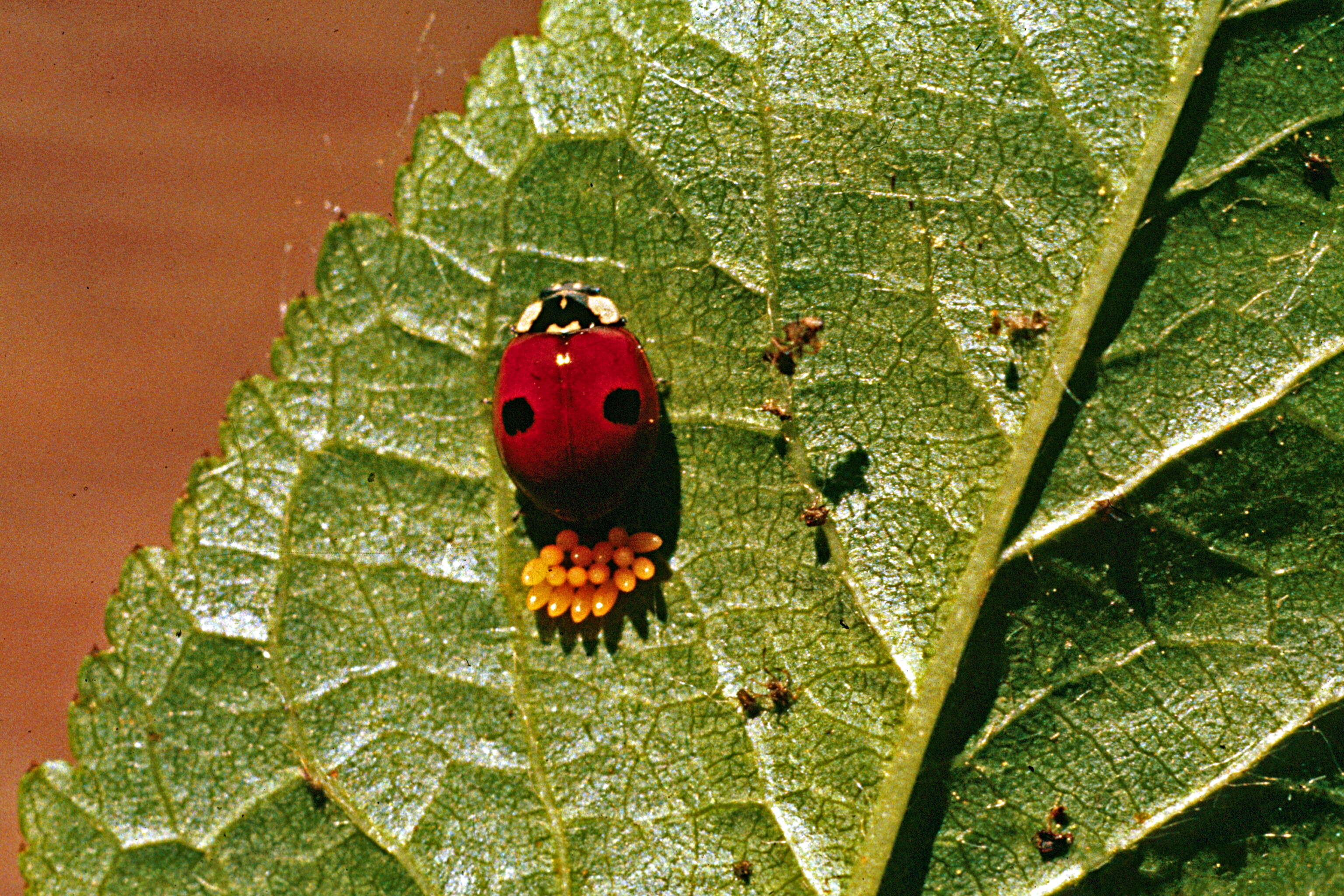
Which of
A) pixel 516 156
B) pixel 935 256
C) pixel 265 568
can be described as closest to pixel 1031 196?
pixel 935 256

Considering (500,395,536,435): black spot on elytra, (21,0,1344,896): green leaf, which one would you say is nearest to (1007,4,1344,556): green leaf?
(21,0,1344,896): green leaf

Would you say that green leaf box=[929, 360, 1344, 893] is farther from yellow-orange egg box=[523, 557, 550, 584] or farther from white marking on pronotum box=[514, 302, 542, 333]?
white marking on pronotum box=[514, 302, 542, 333]

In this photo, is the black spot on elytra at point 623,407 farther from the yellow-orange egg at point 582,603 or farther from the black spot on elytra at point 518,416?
the yellow-orange egg at point 582,603

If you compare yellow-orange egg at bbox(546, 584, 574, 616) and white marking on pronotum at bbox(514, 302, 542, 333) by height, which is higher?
white marking on pronotum at bbox(514, 302, 542, 333)

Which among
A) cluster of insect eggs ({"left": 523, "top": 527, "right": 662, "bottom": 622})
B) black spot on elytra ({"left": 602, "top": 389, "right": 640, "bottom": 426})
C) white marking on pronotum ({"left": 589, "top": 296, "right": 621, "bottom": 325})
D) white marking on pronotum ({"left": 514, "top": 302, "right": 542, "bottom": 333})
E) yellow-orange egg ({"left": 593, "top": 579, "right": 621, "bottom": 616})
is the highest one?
white marking on pronotum ({"left": 514, "top": 302, "right": 542, "bottom": 333})

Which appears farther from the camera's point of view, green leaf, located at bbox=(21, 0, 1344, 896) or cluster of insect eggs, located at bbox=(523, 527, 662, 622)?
cluster of insect eggs, located at bbox=(523, 527, 662, 622)

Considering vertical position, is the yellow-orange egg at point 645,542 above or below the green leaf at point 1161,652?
above

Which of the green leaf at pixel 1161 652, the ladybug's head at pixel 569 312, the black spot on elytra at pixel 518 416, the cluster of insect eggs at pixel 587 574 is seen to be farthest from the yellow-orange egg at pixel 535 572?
the green leaf at pixel 1161 652

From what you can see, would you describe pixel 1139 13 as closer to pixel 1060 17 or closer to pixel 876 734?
pixel 1060 17
